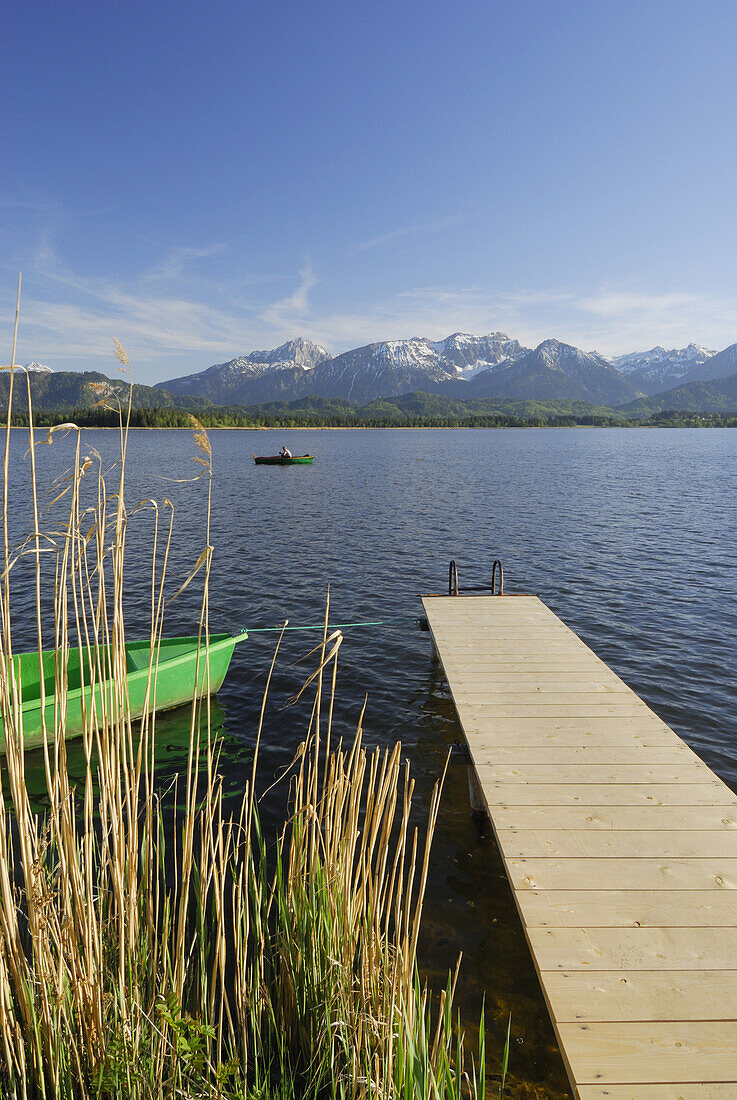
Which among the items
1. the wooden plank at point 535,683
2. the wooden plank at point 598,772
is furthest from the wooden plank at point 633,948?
the wooden plank at point 535,683

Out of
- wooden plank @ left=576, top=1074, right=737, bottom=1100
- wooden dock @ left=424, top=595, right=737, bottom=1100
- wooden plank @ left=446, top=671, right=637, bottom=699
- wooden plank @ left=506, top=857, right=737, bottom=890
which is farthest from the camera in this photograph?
wooden plank @ left=446, top=671, right=637, bottom=699

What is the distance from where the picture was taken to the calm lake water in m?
5.31

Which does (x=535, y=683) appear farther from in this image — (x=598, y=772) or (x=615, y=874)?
(x=615, y=874)

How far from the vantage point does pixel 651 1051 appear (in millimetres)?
2914

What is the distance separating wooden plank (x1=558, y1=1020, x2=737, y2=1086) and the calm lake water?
130cm

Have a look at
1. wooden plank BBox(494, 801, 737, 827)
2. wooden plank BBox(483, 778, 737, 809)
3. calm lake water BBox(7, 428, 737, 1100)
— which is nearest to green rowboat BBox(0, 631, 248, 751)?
calm lake water BBox(7, 428, 737, 1100)

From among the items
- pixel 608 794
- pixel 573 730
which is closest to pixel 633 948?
pixel 608 794

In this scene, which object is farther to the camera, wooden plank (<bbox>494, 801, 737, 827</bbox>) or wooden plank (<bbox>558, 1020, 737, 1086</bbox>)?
wooden plank (<bbox>494, 801, 737, 827</bbox>)

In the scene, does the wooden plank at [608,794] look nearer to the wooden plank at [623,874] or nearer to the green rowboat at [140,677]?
the wooden plank at [623,874]

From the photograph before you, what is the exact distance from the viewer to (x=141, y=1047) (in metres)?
2.82

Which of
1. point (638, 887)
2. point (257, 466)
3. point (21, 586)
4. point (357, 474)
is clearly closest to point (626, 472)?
point (357, 474)

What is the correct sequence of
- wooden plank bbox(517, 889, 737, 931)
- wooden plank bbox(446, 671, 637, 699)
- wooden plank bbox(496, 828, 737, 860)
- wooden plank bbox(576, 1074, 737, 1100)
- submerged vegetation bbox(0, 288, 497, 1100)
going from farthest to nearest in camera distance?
wooden plank bbox(446, 671, 637, 699) → wooden plank bbox(496, 828, 737, 860) → wooden plank bbox(517, 889, 737, 931) → wooden plank bbox(576, 1074, 737, 1100) → submerged vegetation bbox(0, 288, 497, 1100)

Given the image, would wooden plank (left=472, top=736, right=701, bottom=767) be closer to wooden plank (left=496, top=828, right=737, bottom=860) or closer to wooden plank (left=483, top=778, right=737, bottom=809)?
wooden plank (left=483, top=778, right=737, bottom=809)

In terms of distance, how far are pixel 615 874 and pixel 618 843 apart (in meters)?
0.36
